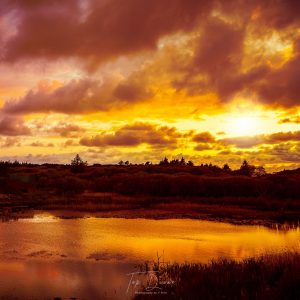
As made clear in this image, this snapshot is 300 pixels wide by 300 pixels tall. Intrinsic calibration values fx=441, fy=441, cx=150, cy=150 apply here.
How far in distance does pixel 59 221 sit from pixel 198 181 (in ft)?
104

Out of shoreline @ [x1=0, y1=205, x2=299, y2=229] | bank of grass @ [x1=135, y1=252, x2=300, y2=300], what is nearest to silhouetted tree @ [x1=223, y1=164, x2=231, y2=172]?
shoreline @ [x1=0, y1=205, x2=299, y2=229]

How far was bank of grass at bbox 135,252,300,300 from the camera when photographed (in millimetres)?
12852

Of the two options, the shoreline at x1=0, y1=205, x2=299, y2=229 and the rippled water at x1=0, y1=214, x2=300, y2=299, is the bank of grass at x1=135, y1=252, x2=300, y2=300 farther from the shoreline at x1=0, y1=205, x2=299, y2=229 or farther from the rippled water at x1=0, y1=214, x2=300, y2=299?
the shoreline at x1=0, y1=205, x2=299, y2=229

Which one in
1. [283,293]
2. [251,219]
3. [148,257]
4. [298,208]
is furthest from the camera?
[298,208]

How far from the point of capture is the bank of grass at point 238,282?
12852 mm

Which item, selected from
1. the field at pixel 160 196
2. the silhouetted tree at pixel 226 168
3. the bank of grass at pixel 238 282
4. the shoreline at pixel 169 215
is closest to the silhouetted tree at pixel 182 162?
the silhouetted tree at pixel 226 168

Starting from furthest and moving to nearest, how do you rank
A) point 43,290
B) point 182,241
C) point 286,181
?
point 286,181
point 182,241
point 43,290

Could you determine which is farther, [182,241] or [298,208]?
[298,208]

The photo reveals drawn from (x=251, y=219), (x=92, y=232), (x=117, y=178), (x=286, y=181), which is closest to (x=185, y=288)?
(x=92, y=232)

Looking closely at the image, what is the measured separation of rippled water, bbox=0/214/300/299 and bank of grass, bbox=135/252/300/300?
7.47ft

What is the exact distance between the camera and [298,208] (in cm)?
4488

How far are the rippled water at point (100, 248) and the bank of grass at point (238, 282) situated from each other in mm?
2278

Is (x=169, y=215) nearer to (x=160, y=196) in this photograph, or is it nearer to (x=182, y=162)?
(x=160, y=196)

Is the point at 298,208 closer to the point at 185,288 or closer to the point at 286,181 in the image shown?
the point at 286,181
